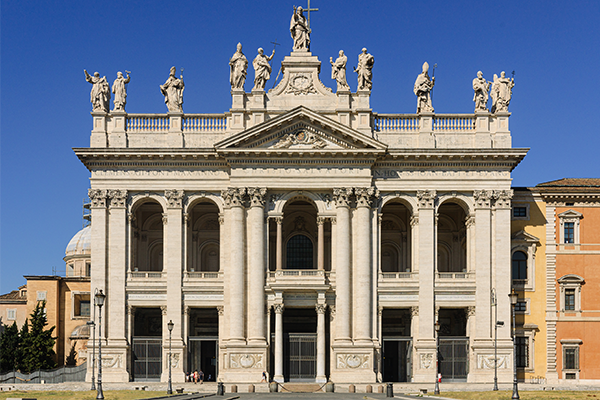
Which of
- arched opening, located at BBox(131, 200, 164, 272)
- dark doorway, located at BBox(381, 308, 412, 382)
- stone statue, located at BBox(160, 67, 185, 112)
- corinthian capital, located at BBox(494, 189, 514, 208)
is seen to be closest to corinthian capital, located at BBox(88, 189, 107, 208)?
arched opening, located at BBox(131, 200, 164, 272)

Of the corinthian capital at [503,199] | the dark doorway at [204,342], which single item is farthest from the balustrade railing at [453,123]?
the dark doorway at [204,342]

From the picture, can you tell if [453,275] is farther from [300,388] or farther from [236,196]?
[236,196]

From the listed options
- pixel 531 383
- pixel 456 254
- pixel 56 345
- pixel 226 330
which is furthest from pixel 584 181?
pixel 56 345

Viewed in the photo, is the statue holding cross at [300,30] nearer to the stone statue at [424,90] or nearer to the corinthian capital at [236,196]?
the stone statue at [424,90]

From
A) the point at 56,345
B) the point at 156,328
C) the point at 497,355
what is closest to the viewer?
the point at 497,355

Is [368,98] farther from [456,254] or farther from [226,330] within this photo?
[226,330]

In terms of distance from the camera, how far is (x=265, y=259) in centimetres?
6494

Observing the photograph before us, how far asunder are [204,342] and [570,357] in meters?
26.8

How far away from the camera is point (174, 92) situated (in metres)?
66.7

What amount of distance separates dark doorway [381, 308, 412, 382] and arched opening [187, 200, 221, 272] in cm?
1366

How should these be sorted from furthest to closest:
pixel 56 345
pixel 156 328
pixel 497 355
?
pixel 56 345 → pixel 156 328 → pixel 497 355

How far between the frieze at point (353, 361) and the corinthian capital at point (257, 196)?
1190 centimetres

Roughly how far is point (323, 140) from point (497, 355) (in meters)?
19.0

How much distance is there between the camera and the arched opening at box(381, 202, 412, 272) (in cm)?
7019
